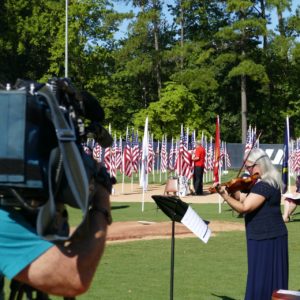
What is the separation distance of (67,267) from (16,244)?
183mm

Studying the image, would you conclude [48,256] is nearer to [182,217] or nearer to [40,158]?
[40,158]

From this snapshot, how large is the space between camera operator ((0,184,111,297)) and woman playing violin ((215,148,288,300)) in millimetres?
4974

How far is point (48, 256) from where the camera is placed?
7.50 ft

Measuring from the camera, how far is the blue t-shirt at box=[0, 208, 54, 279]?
230 cm

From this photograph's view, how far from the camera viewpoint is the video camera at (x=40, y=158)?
2156mm

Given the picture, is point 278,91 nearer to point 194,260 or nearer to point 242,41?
point 242,41

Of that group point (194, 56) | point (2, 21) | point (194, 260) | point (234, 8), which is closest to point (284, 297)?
point (194, 260)

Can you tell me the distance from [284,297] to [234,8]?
44.9 m

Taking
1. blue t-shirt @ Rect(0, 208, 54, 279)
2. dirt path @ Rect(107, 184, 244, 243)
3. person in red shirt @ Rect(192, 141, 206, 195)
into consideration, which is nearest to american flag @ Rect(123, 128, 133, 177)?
person in red shirt @ Rect(192, 141, 206, 195)

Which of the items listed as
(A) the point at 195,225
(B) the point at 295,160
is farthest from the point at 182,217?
(B) the point at 295,160

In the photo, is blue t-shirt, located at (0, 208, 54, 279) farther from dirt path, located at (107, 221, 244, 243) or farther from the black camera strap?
dirt path, located at (107, 221, 244, 243)

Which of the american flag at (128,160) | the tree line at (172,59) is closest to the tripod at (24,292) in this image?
the american flag at (128,160)

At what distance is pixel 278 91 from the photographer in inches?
2235

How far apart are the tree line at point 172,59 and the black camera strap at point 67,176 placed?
1825 inches
